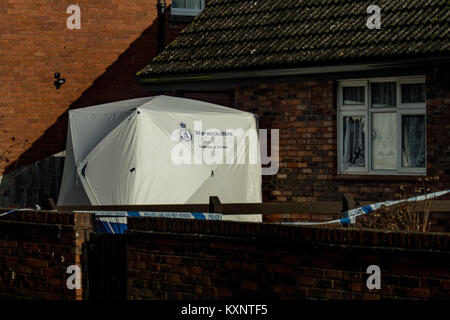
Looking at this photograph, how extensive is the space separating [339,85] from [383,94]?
0.78m

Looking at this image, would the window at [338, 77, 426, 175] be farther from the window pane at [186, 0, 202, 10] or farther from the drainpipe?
the window pane at [186, 0, 202, 10]

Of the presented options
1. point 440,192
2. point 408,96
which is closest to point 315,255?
point 440,192

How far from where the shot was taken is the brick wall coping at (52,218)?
913 cm

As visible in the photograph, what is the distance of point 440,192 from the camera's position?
12484 mm

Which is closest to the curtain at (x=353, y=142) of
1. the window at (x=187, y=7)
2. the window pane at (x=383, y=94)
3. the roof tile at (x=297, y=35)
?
the window pane at (x=383, y=94)

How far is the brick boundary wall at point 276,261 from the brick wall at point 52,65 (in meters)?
10.6

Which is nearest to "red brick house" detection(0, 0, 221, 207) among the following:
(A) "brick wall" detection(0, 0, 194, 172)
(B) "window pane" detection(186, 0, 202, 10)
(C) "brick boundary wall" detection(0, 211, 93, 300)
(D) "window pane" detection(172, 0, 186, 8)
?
(A) "brick wall" detection(0, 0, 194, 172)

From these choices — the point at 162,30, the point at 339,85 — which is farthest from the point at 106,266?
the point at 162,30

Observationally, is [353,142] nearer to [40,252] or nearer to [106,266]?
[106,266]

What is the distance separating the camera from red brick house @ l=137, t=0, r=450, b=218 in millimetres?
12852

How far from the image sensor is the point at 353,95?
14.0 meters

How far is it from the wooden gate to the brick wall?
10.1 meters
